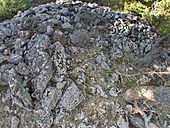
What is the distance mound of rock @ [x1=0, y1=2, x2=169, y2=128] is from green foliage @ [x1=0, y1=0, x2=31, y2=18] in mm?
1239

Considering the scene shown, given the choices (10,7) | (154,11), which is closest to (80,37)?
(154,11)

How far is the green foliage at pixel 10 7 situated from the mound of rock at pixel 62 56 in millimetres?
1239

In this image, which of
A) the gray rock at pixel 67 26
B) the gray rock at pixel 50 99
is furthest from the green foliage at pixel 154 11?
the gray rock at pixel 50 99

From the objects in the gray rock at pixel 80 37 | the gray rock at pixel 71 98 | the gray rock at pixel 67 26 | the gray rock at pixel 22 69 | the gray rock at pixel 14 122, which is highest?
the gray rock at pixel 67 26

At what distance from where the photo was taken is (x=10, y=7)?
1116 centimetres

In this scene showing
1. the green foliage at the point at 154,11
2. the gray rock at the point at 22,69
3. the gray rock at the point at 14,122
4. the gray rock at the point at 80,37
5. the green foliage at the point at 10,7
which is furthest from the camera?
the green foliage at the point at 10,7

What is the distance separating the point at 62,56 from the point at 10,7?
334 cm

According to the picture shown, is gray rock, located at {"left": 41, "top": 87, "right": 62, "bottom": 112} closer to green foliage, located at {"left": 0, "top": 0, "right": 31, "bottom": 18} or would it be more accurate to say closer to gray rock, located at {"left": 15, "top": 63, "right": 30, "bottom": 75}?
gray rock, located at {"left": 15, "top": 63, "right": 30, "bottom": 75}

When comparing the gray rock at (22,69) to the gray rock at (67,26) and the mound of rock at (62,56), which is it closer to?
the mound of rock at (62,56)

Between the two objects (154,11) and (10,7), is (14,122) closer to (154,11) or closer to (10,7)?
(10,7)

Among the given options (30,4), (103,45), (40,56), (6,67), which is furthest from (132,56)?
(30,4)

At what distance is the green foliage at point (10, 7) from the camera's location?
1108cm

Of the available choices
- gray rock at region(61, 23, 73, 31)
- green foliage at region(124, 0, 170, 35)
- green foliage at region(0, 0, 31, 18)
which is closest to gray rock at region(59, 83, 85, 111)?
gray rock at region(61, 23, 73, 31)

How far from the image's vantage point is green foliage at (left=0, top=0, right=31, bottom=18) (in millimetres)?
11078
